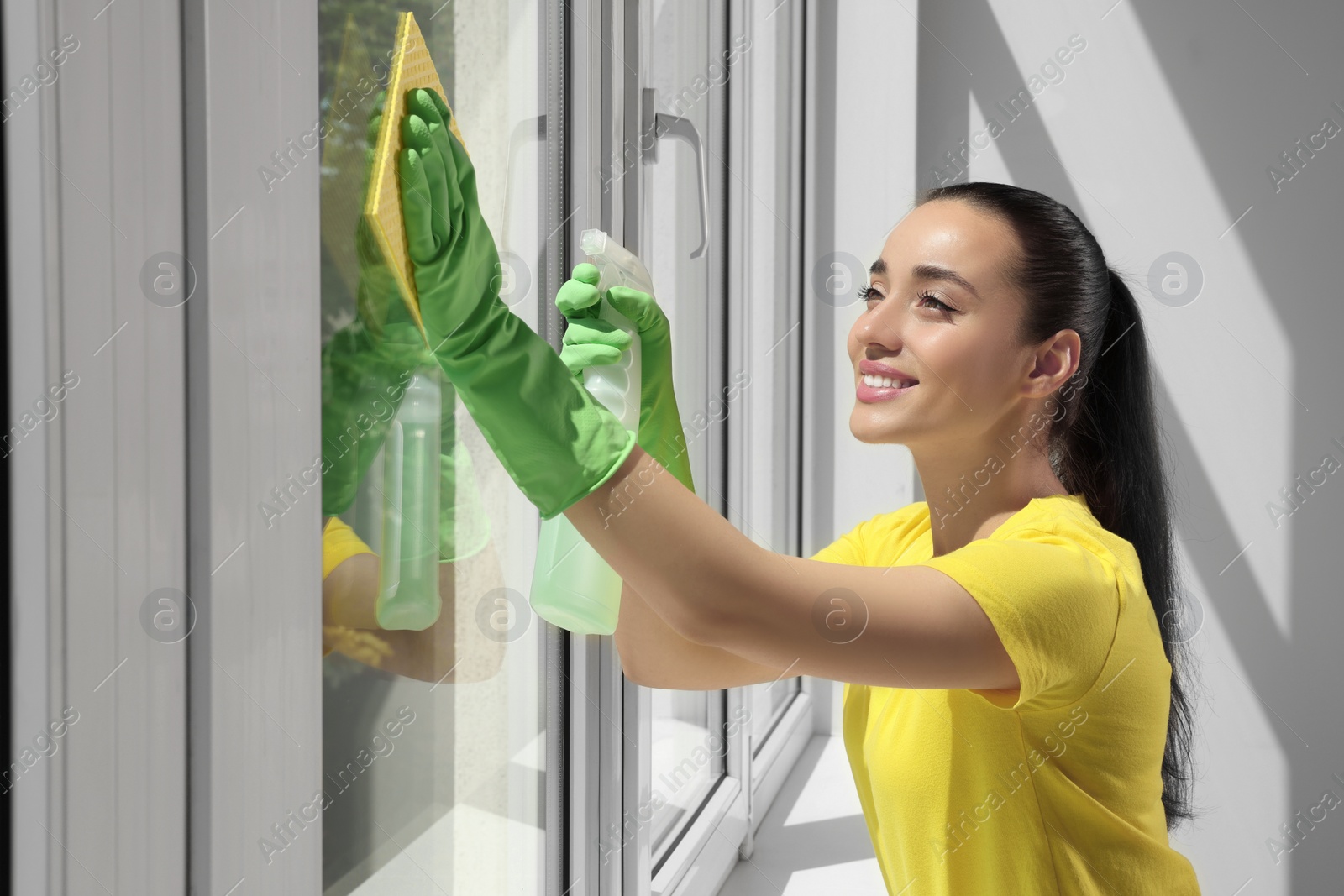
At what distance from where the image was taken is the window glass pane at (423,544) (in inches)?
22.3

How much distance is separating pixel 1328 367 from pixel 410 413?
1654mm

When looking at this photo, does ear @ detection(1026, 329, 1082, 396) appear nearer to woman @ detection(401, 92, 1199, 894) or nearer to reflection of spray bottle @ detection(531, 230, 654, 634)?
woman @ detection(401, 92, 1199, 894)

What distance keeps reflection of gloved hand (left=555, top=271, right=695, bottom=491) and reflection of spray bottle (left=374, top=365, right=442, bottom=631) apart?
0.10 metres

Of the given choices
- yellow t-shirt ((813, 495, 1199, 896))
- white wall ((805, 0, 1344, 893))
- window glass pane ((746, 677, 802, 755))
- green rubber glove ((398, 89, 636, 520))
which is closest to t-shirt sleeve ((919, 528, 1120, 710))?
yellow t-shirt ((813, 495, 1199, 896))

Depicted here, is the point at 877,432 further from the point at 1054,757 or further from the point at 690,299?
the point at 690,299

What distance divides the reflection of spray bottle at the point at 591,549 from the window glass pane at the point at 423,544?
79mm

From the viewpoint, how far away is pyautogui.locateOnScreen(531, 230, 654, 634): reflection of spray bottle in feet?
2.19

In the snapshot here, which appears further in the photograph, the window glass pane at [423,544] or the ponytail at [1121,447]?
the ponytail at [1121,447]

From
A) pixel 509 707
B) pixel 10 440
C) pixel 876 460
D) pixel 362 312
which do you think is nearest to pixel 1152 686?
pixel 509 707

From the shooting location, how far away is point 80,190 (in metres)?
0.39

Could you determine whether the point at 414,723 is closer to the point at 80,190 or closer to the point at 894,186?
the point at 80,190

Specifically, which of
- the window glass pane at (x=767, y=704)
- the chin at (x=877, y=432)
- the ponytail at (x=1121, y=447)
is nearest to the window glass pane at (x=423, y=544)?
the chin at (x=877, y=432)

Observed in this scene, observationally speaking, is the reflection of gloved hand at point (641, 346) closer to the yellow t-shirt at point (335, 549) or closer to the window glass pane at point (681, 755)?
the yellow t-shirt at point (335, 549)

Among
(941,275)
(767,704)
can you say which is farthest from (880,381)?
(767,704)
